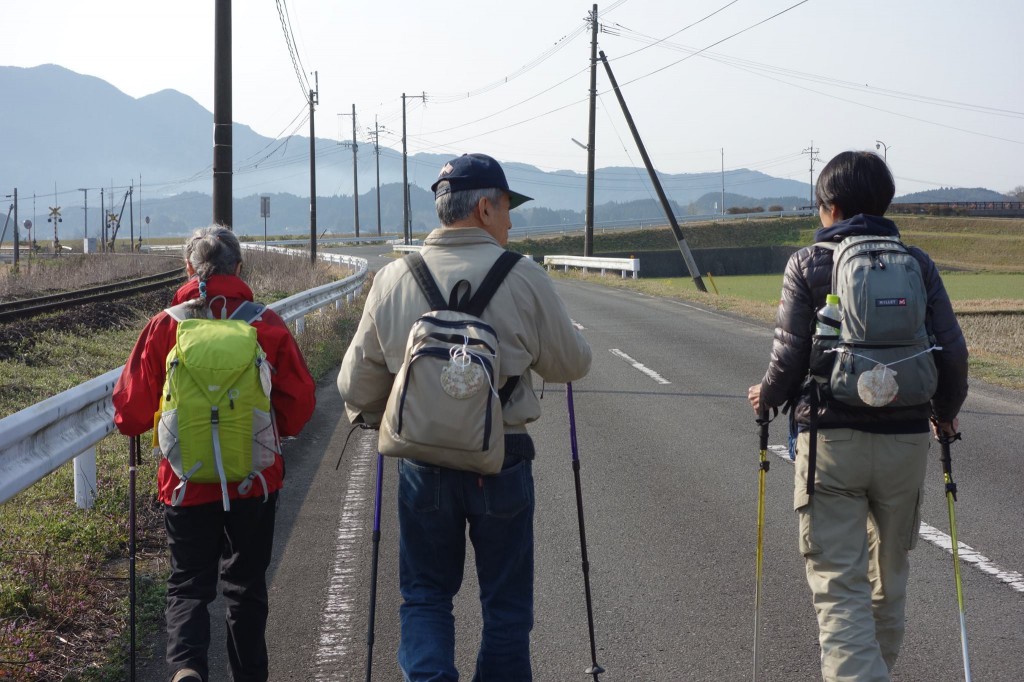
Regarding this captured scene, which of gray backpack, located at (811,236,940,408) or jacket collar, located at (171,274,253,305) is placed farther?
jacket collar, located at (171,274,253,305)

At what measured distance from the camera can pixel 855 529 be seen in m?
3.29

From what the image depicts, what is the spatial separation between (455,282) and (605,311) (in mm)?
18008

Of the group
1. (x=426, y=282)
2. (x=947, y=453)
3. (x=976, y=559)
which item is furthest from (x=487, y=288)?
(x=976, y=559)

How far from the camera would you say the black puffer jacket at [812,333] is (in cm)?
330

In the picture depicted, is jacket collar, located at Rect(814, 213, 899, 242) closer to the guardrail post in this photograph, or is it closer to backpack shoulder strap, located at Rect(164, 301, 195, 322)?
backpack shoulder strap, located at Rect(164, 301, 195, 322)

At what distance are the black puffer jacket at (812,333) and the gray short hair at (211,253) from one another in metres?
2.07

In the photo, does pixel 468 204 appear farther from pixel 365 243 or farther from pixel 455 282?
pixel 365 243

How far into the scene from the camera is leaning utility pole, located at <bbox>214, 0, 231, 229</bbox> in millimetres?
11477

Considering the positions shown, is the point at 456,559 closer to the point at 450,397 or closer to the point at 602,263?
the point at 450,397

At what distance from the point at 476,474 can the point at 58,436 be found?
118 inches

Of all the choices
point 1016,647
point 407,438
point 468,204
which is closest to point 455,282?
point 468,204

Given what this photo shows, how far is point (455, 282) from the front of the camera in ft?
10.1

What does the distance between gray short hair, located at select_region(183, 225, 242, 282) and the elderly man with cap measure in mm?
893

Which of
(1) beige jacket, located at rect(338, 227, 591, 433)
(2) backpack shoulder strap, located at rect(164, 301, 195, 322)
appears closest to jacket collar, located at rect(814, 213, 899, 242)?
(1) beige jacket, located at rect(338, 227, 591, 433)
